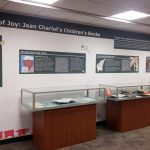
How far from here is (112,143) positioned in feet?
12.8

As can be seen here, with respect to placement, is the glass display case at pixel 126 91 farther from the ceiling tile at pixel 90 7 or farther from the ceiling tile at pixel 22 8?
the ceiling tile at pixel 22 8

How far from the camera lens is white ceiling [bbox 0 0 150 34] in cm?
306

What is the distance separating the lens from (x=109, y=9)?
341 centimetres

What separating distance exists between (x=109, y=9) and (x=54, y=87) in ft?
5.73

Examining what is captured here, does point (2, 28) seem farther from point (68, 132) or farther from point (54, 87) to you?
point (68, 132)

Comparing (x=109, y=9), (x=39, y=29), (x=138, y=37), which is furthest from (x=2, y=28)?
(x=138, y=37)

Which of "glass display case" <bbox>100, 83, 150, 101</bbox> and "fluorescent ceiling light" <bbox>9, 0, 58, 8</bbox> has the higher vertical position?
"fluorescent ceiling light" <bbox>9, 0, 58, 8</bbox>

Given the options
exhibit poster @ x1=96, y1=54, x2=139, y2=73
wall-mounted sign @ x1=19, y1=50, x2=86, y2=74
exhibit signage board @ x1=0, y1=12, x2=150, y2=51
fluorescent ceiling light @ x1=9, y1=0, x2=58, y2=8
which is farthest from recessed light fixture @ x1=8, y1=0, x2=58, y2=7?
exhibit poster @ x1=96, y1=54, x2=139, y2=73

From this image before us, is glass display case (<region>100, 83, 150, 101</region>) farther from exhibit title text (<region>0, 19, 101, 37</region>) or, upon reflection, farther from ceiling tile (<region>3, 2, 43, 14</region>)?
ceiling tile (<region>3, 2, 43, 14</region>)

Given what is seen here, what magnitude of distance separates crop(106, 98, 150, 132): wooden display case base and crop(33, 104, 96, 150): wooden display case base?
770 millimetres

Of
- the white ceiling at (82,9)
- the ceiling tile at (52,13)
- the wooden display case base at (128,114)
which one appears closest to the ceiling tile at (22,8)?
the white ceiling at (82,9)

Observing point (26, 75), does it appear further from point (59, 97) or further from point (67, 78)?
point (67, 78)

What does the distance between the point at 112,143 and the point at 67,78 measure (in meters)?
1.54

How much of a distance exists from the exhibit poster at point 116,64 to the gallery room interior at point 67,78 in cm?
2
